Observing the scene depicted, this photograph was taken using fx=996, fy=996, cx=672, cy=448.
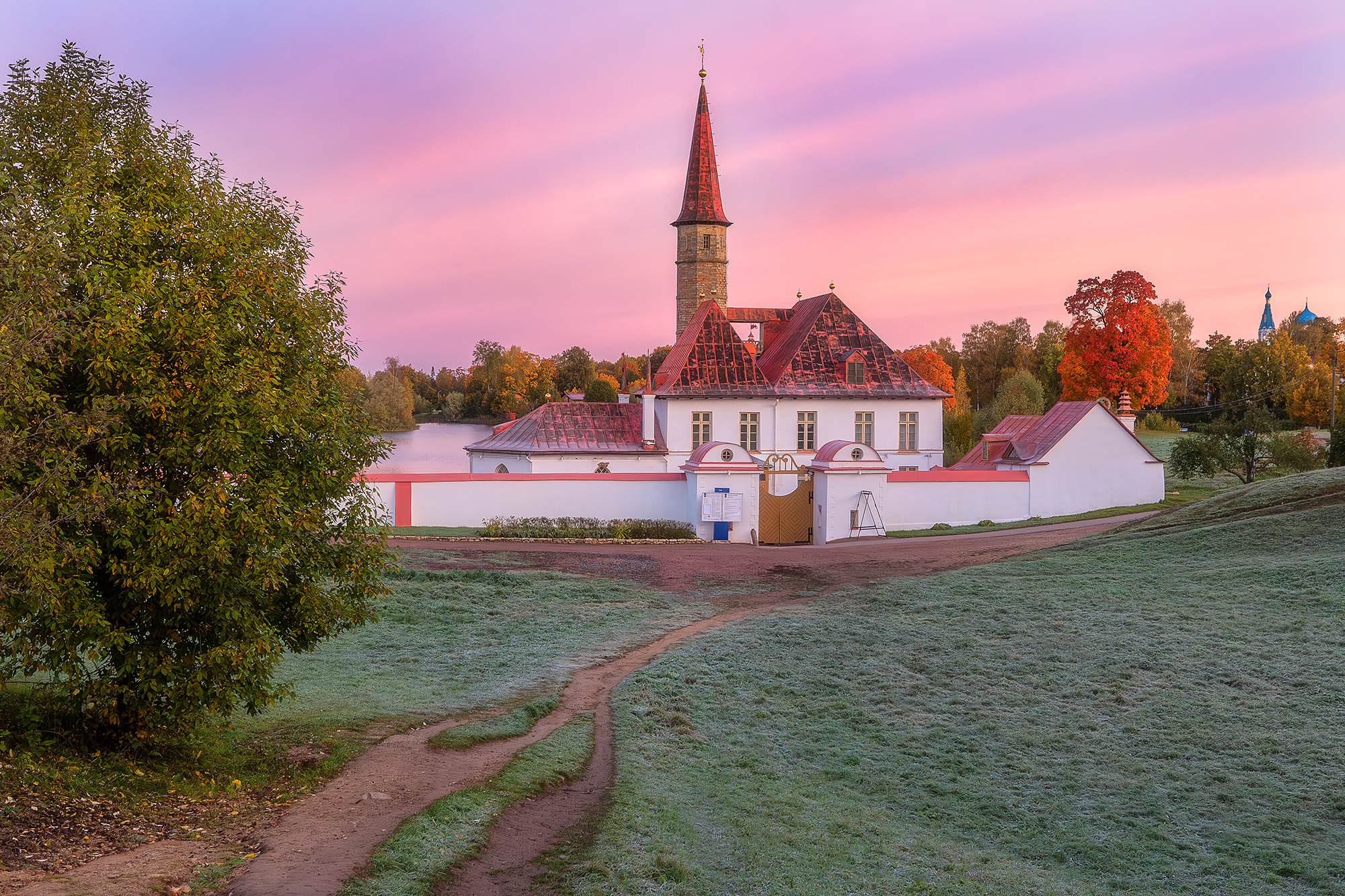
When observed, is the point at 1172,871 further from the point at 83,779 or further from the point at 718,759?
the point at 83,779

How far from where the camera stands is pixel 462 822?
810cm

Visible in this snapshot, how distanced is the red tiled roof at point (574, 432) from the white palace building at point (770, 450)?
0.07 m

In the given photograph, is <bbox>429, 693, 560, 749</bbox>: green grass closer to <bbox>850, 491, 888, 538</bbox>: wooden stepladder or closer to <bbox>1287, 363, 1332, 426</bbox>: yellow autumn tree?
<bbox>850, 491, 888, 538</bbox>: wooden stepladder

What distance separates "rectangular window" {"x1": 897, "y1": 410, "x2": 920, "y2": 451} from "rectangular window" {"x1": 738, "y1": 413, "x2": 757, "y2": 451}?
6.24m

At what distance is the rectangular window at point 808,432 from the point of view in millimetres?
41469

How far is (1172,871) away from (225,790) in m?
7.84

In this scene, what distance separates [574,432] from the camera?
Result: 3872 centimetres

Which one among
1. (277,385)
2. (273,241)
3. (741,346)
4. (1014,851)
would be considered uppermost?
(741,346)

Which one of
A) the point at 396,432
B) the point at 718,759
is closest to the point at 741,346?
the point at 718,759

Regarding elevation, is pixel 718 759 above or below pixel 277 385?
below

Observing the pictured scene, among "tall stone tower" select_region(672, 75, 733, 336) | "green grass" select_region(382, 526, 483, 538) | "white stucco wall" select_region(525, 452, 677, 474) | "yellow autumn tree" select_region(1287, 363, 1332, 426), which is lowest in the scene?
"green grass" select_region(382, 526, 483, 538)

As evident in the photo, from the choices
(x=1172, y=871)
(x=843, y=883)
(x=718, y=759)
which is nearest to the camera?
(x=843, y=883)

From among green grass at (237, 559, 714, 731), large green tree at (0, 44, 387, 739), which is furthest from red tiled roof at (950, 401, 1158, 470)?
large green tree at (0, 44, 387, 739)

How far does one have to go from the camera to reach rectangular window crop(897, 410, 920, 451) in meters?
42.1
